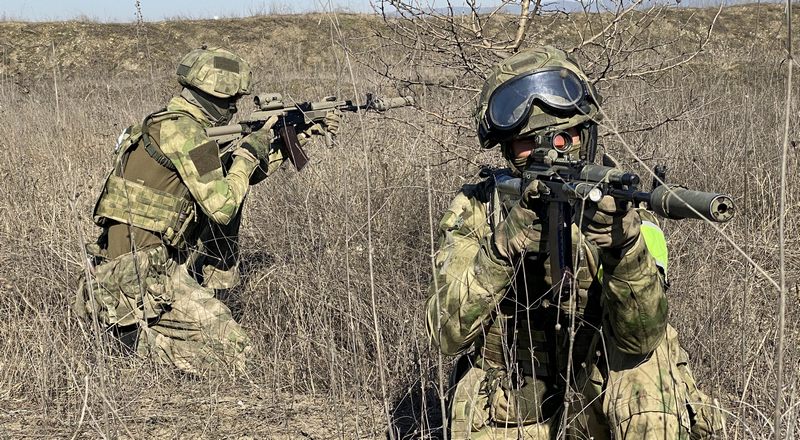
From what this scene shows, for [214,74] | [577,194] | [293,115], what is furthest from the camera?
[293,115]

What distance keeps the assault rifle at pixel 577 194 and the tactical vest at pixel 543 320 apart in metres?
0.10

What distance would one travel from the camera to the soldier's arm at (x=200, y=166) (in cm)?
396

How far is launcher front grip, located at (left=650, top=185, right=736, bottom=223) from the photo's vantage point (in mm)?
1340

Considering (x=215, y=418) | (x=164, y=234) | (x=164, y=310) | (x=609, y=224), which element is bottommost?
(x=215, y=418)

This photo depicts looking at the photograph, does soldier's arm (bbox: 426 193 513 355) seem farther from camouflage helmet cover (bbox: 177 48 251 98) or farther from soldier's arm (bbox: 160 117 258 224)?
camouflage helmet cover (bbox: 177 48 251 98)

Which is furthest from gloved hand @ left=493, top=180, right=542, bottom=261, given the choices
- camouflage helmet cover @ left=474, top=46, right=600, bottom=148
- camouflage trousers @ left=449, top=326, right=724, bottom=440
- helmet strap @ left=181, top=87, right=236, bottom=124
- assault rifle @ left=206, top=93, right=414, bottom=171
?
helmet strap @ left=181, top=87, right=236, bottom=124

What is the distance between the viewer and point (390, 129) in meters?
6.21

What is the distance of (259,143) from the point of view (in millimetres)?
4359

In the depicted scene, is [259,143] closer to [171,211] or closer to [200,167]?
[200,167]

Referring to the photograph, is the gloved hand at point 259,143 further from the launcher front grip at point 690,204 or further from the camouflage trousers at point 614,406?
the launcher front grip at point 690,204

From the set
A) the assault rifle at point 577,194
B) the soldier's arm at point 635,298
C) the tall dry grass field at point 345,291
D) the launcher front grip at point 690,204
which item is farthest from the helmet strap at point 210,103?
the launcher front grip at point 690,204

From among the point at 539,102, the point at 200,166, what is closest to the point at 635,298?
the point at 539,102

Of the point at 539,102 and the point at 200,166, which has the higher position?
the point at 539,102

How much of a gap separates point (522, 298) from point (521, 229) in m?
0.52
